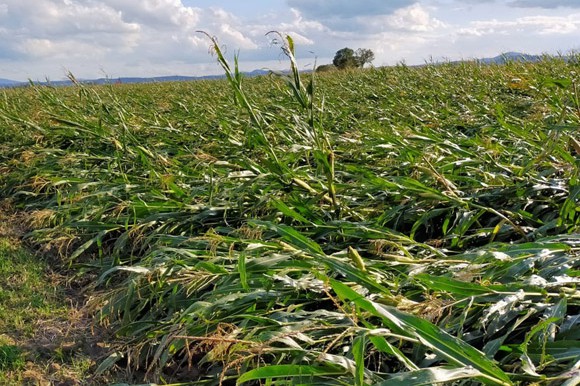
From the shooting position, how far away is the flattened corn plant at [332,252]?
145cm

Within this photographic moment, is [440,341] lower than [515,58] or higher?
lower

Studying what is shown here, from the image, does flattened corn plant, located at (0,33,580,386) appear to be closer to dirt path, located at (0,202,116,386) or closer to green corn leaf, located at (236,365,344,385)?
green corn leaf, located at (236,365,344,385)

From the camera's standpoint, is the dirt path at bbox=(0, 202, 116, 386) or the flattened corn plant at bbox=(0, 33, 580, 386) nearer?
the flattened corn plant at bbox=(0, 33, 580, 386)

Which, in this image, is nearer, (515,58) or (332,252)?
(332,252)

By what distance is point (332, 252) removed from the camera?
8.27ft

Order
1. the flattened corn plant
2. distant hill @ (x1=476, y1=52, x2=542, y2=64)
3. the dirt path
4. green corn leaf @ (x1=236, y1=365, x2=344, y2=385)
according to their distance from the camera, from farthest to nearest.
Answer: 1. distant hill @ (x1=476, y1=52, x2=542, y2=64)
2. the dirt path
3. the flattened corn plant
4. green corn leaf @ (x1=236, y1=365, x2=344, y2=385)

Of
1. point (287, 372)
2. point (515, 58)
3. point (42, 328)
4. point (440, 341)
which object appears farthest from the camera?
point (515, 58)

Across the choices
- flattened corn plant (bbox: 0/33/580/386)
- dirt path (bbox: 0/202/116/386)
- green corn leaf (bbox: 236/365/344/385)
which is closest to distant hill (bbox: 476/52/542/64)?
flattened corn plant (bbox: 0/33/580/386)

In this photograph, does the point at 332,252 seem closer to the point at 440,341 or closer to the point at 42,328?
the point at 440,341

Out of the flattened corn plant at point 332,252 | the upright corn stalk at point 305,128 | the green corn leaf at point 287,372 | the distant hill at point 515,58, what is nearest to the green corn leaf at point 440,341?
the flattened corn plant at point 332,252

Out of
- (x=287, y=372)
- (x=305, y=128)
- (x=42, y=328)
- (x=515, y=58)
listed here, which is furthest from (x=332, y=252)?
(x=515, y=58)

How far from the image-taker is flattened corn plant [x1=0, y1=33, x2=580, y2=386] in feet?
4.75

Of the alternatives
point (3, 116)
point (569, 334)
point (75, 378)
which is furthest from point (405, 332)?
point (3, 116)

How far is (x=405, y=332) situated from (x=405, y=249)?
86cm
